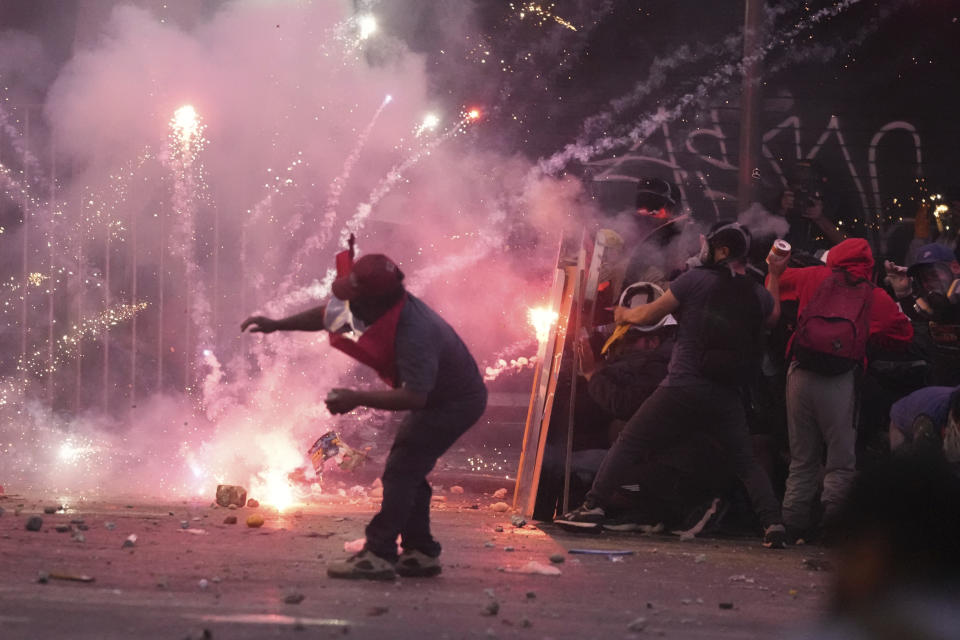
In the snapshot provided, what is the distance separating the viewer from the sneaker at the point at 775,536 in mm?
6305

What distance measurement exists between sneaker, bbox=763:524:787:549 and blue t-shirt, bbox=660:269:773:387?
885 mm

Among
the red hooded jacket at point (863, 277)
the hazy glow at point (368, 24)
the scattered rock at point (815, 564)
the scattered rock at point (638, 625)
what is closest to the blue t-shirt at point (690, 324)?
the red hooded jacket at point (863, 277)

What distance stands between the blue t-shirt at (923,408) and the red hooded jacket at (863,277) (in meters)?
0.72

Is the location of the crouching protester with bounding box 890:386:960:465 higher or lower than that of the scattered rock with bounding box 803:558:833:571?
higher

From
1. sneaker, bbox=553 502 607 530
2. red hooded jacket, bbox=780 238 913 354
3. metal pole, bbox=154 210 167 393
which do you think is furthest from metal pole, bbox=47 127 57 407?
red hooded jacket, bbox=780 238 913 354

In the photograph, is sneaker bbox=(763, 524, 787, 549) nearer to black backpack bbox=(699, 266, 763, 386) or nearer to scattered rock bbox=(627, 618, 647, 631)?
black backpack bbox=(699, 266, 763, 386)

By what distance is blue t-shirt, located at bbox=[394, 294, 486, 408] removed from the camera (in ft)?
15.7

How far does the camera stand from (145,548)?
5492 millimetres

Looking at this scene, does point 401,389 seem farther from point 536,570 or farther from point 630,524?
point 630,524

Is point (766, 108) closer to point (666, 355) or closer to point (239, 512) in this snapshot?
point (666, 355)

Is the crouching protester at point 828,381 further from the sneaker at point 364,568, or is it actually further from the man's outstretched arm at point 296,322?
the man's outstretched arm at point 296,322

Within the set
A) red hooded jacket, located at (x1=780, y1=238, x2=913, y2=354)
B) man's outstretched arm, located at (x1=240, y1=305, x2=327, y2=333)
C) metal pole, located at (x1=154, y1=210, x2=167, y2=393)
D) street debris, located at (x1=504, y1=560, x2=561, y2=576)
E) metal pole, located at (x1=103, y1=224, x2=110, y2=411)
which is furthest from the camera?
metal pole, located at (x1=154, y1=210, x2=167, y2=393)

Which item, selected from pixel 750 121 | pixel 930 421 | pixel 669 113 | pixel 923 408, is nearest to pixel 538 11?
pixel 669 113

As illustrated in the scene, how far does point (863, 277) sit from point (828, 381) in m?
0.66
